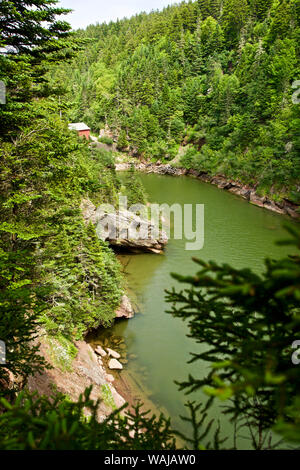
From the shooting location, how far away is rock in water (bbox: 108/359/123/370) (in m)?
13.9

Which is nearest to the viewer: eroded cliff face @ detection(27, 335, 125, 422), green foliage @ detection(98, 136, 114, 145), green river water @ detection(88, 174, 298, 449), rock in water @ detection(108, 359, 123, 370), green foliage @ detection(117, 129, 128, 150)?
eroded cliff face @ detection(27, 335, 125, 422)

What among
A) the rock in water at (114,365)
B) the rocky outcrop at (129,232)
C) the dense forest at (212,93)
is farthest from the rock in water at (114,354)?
the dense forest at (212,93)

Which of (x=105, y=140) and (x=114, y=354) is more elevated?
(x=105, y=140)

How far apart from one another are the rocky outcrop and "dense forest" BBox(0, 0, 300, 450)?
3265 mm

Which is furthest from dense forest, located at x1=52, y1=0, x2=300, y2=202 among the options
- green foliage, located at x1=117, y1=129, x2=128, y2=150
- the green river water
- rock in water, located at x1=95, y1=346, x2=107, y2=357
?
rock in water, located at x1=95, y1=346, x2=107, y2=357

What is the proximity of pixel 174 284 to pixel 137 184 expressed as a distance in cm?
1554

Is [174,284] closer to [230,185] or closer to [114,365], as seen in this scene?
[114,365]

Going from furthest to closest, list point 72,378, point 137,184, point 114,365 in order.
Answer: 1. point 137,184
2. point 114,365
3. point 72,378

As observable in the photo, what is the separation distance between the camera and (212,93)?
63.9 meters

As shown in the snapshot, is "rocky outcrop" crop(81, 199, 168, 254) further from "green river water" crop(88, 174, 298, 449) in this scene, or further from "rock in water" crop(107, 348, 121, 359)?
"rock in water" crop(107, 348, 121, 359)

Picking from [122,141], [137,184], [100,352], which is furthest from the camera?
[122,141]

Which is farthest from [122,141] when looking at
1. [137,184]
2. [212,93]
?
[137,184]

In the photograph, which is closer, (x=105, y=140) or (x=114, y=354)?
(x=114, y=354)

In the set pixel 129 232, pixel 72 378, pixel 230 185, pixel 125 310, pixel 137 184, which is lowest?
pixel 125 310
